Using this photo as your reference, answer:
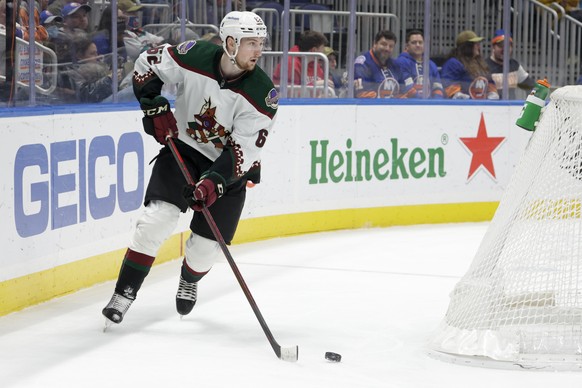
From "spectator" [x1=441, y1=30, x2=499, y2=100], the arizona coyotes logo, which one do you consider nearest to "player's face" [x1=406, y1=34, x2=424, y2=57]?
"spectator" [x1=441, y1=30, x2=499, y2=100]

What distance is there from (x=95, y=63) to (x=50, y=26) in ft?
1.72

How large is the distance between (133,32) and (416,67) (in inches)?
104

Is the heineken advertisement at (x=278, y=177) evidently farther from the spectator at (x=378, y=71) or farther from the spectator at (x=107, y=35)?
the spectator at (x=107, y=35)

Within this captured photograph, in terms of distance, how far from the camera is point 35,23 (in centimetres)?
513

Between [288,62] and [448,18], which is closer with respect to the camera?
[288,62]

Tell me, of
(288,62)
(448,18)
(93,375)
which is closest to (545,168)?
(93,375)

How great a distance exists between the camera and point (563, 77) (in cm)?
873

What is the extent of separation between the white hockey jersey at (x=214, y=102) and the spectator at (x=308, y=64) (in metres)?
2.96

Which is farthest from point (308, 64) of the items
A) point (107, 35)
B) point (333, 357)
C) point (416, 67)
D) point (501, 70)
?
point (333, 357)

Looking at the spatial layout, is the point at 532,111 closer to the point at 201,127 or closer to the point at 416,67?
the point at 201,127

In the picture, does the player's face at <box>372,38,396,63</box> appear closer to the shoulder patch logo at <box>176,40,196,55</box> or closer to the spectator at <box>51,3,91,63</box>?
the spectator at <box>51,3,91,63</box>

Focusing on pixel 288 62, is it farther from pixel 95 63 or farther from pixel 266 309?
pixel 266 309

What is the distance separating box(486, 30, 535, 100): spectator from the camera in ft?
27.7

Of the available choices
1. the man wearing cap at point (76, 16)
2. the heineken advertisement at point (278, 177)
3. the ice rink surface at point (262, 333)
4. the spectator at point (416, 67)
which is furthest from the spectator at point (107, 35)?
the spectator at point (416, 67)
